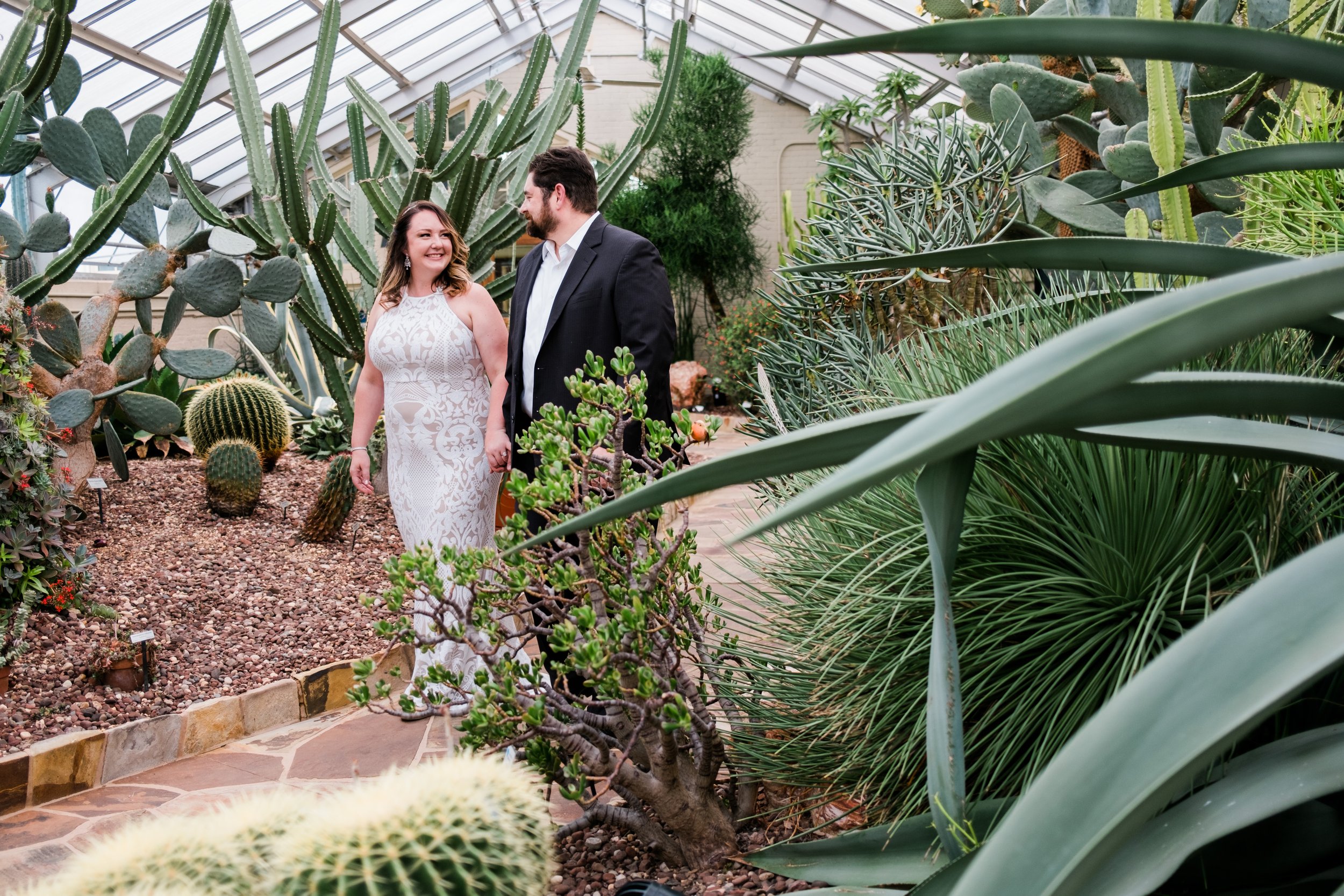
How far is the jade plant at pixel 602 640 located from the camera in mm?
1629

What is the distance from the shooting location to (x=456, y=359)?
319cm

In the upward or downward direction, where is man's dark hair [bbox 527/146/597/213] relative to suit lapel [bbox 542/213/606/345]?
upward

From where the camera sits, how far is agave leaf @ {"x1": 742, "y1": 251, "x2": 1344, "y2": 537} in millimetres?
536

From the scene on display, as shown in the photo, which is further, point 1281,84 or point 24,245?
point 24,245

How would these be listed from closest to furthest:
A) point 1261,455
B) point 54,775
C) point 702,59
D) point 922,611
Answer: point 1261,455, point 922,611, point 54,775, point 702,59

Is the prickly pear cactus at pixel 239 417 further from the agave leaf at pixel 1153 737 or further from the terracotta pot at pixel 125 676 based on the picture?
the agave leaf at pixel 1153 737

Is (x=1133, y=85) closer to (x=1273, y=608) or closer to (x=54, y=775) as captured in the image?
(x=1273, y=608)

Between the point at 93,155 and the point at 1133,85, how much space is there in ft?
15.3

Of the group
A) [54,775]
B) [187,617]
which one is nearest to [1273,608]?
[54,775]

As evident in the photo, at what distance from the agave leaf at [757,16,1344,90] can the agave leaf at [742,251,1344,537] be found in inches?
12.3

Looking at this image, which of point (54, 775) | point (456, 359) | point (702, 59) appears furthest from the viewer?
point (702, 59)

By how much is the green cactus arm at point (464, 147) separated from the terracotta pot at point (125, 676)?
9.45 ft

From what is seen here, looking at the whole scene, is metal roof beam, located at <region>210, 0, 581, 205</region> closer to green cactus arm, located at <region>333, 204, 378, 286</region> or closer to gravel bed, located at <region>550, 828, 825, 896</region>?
green cactus arm, located at <region>333, 204, 378, 286</region>

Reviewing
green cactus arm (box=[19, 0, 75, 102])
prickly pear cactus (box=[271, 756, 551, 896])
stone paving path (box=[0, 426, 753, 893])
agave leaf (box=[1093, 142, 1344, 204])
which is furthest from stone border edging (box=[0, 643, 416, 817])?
green cactus arm (box=[19, 0, 75, 102])
